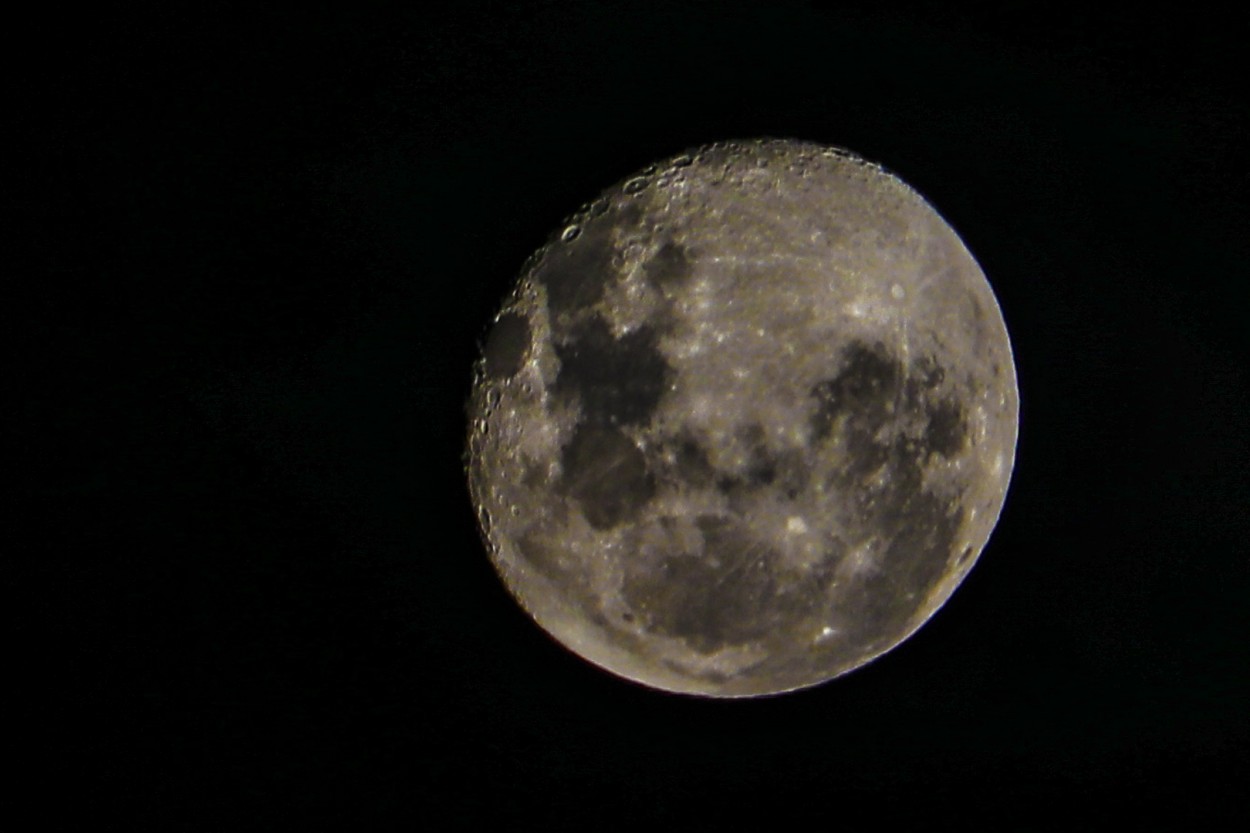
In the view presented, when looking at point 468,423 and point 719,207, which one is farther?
point 468,423

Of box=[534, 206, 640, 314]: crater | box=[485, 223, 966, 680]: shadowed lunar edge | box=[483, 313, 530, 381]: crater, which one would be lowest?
box=[485, 223, 966, 680]: shadowed lunar edge

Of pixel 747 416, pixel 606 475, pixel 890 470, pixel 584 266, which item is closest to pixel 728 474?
pixel 747 416

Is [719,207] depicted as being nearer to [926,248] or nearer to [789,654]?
[926,248]

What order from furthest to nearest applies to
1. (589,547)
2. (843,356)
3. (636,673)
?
(636,673) < (589,547) < (843,356)

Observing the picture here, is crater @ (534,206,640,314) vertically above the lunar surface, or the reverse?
crater @ (534,206,640,314)

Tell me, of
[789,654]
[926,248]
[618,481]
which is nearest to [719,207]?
[926,248]

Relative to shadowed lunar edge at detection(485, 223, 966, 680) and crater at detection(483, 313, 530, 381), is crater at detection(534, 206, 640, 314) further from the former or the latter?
crater at detection(483, 313, 530, 381)

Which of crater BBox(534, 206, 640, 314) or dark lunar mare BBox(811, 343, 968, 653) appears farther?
crater BBox(534, 206, 640, 314)

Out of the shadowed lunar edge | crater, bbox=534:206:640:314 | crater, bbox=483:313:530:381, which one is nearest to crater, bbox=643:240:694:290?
the shadowed lunar edge
